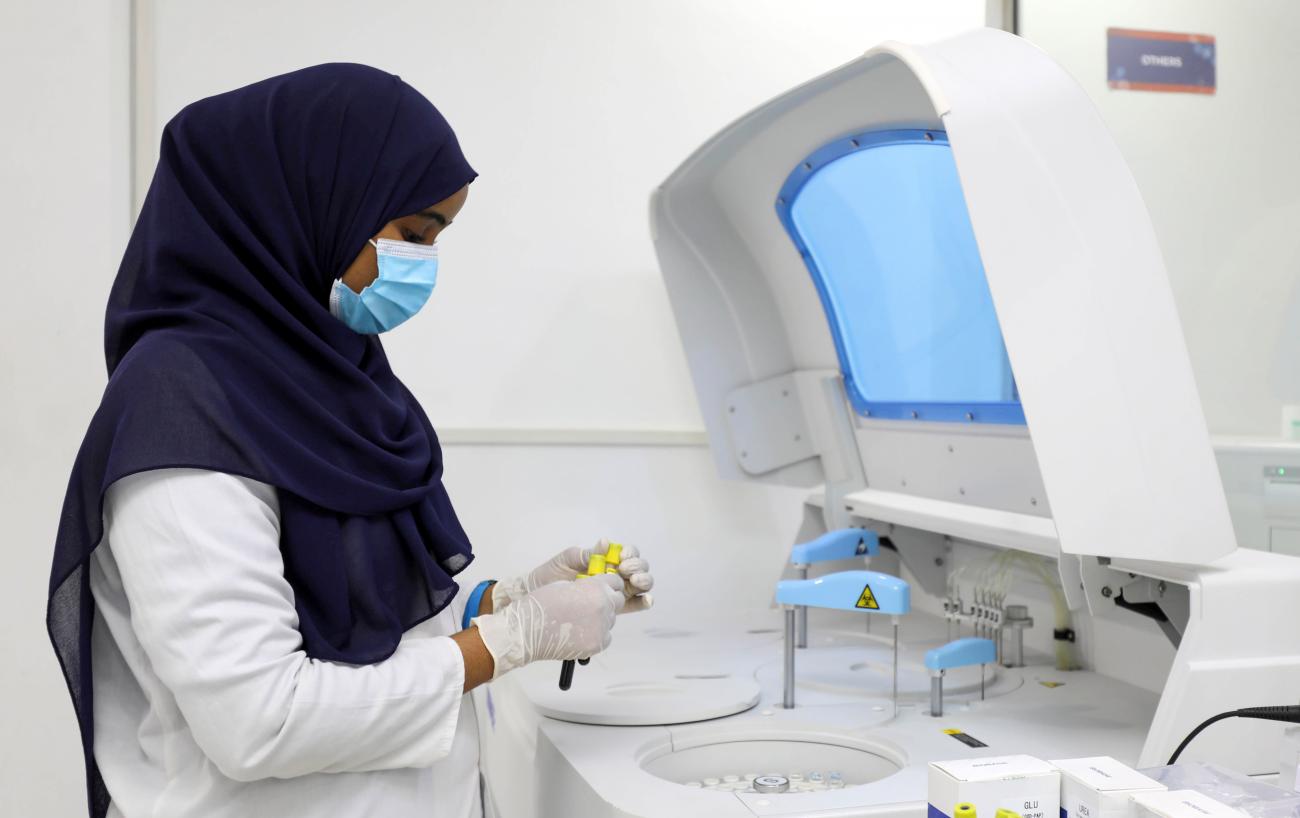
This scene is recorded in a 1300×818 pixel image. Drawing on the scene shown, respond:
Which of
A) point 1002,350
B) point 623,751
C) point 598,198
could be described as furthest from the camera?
point 598,198

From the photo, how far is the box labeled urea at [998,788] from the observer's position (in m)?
0.70

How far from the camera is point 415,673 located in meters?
1.02

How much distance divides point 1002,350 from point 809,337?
1.63ft

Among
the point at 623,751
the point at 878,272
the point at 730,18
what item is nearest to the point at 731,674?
the point at 623,751

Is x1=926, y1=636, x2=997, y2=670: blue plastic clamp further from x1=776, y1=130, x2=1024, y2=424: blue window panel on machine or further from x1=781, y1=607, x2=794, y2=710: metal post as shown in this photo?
x1=776, y1=130, x2=1024, y2=424: blue window panel on machine

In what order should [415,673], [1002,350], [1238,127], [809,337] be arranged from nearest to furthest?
[415,673], [1002,350], [1238,127], [809,337]

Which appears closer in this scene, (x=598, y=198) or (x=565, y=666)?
(x=565, y=666)

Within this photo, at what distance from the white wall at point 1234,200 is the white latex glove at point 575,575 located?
876 millimetres

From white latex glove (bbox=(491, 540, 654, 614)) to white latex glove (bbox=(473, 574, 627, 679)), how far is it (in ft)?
0.35

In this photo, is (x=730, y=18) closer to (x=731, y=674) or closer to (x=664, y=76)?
(x=664, y=76)

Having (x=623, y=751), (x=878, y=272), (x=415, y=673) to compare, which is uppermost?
(x=878, y=272)

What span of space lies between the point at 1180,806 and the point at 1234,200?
4.35 ft

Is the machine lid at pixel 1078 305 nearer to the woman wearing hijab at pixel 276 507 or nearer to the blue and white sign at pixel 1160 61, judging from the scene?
the woman wearing hijab at pixel 276 507

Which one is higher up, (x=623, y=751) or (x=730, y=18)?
(x=730, y=18)
